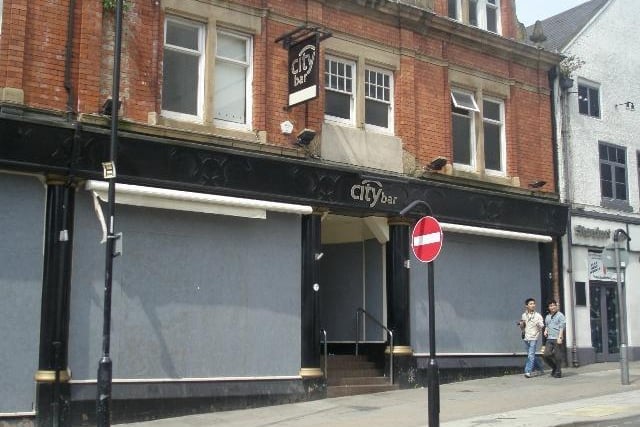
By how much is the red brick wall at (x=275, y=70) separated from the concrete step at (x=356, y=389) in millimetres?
4984

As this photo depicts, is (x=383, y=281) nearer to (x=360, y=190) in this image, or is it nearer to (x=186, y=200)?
(x=360, y=190)

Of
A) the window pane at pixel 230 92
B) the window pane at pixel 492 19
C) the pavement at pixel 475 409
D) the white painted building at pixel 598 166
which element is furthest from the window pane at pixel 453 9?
the pavement at pixel 475 409

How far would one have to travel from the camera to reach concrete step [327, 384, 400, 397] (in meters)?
15.3

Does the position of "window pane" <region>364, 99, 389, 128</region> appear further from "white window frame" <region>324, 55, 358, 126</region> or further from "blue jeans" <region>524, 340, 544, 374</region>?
"blue jeans" <region>524, 340, 544, 374</region>

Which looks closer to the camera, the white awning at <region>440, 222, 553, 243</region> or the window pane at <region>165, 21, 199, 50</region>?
the window pane at <region>165, 21, 199, 50</region>

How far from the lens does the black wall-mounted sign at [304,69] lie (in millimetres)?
14688

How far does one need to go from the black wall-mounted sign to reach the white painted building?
8.93m

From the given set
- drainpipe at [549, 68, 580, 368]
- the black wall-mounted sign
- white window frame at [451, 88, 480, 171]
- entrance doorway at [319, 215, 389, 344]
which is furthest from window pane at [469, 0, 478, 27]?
the black wall-mounted sign

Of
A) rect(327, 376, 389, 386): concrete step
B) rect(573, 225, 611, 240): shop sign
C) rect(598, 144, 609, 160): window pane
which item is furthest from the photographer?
rect(598, 144, 609, 160): window pane

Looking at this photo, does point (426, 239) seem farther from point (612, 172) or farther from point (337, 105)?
point (612, 172)

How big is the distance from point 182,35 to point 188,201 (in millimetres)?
3320

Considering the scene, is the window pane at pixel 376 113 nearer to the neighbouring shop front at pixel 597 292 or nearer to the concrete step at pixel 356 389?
the concrete step at pixel 356 389

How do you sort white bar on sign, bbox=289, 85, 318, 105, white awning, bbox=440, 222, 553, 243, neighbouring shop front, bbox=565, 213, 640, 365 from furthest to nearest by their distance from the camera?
neighbouring shop front, bbox=565, 213, 640, 365, white awning, bbox=440, 222, 553, 243, white bar on sign, bbox=289, 85, 318, 105

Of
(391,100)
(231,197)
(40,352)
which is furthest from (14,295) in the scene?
(391,100)
